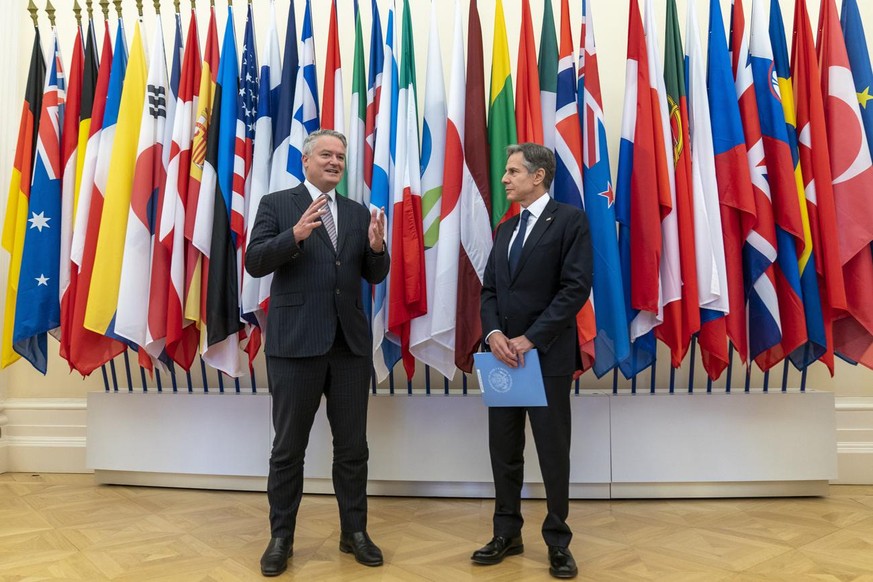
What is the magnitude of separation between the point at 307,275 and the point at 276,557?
0.95m

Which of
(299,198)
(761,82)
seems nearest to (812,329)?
(761,82)

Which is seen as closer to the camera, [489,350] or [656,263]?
[489,350]

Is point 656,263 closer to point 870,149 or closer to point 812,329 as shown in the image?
point 812,329

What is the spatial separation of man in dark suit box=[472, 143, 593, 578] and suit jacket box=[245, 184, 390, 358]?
1.53ft

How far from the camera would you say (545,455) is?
85.9 inches

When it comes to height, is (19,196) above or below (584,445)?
above

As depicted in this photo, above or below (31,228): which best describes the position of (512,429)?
below

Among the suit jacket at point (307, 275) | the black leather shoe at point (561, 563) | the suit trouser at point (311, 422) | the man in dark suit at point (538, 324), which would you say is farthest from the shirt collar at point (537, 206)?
the black leather shoe at point (561, 563)

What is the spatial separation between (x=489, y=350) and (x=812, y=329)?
1570 millimetres

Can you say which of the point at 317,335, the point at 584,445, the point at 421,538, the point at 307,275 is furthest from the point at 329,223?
the point at 584,445

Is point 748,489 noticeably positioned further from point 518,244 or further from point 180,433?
point 180,433

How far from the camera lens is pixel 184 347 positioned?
3213 mm

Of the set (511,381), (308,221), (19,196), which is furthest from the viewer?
(19,196)

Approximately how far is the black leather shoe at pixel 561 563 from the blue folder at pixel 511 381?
499 millimetres
